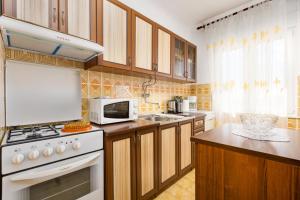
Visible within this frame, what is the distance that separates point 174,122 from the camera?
1900 mm

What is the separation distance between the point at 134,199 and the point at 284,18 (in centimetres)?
302

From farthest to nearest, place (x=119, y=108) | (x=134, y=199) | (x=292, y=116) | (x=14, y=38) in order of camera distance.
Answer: (x=292, y=116) < (x=119, y=108) < (x=134, y=199) < (x=14, y=38)

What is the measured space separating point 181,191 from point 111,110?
51.5 inches

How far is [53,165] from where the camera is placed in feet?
3.19

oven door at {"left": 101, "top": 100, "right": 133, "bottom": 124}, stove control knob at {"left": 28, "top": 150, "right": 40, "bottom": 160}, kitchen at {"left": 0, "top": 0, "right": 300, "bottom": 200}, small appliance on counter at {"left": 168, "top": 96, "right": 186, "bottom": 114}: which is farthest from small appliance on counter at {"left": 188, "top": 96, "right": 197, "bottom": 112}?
stove control knob at {"left": 28, "top": 150, "right": 40, "bottom": 160}

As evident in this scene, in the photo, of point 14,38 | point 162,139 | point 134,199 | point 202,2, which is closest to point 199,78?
point 202,2

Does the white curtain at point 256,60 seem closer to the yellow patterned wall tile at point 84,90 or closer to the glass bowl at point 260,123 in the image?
the glass bowl at point 260,123

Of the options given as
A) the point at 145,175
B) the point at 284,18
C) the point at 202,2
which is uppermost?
the point at 202,2

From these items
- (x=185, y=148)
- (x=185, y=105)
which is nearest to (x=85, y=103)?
(x=185, y=148)

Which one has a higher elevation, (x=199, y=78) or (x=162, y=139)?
(x=199, y=78)

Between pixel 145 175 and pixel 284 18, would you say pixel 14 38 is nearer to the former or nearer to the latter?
pixel 145 175

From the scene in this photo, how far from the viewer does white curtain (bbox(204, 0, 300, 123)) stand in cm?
206

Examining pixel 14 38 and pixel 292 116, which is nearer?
pixel 14 38

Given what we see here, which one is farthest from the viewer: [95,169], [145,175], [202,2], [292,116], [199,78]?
[199,78]
